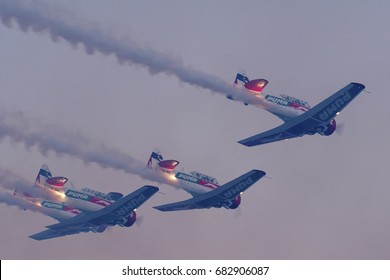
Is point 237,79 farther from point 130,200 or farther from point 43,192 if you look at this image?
point 43,192

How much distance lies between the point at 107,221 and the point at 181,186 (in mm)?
8819

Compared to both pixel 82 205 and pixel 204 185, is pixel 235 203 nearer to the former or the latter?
pixel 204 185

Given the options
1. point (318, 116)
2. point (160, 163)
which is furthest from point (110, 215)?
point (318, 116)

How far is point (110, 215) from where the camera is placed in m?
112

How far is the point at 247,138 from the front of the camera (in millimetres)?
114875

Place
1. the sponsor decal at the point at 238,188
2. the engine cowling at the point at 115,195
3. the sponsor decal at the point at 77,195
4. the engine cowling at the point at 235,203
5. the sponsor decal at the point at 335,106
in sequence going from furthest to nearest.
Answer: the engine cowling at the point at 115,195 → the sponsor decal at the point at 77,195 → the engine cowling at the point at 235,203 → the sponsor decal at the point at 238,188 → the sponsor decal at the point at 335,106

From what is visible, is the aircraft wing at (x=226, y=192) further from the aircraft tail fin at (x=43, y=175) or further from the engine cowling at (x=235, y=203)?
the aircraft tail fin at (x=43, y=175)

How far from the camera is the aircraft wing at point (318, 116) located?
350ft

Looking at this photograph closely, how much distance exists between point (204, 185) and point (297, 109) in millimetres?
13178

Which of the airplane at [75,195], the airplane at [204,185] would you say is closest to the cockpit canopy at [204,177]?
the airplane at [204,185]

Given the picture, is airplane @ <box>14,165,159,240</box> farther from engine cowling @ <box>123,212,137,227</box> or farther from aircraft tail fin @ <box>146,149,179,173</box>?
aircraft tail fin @ <box>146,149,179,173</box>
